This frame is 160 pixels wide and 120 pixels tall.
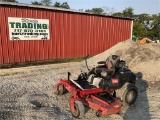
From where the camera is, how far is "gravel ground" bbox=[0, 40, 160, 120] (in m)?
5.26

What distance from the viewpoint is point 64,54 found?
44.3 ft

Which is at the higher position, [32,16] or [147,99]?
[32,16]

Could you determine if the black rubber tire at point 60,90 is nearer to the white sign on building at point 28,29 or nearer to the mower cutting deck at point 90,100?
the mower cutting deck at point 90,100

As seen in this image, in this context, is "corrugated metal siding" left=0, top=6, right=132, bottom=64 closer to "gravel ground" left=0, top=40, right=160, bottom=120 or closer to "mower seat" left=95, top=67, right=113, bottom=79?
"gravel ground" left=0, top=40, right=160, bottom=120

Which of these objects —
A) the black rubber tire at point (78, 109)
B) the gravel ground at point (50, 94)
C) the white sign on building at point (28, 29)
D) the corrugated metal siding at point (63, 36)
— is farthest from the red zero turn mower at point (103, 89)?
the white sign on building at point (28, 29)

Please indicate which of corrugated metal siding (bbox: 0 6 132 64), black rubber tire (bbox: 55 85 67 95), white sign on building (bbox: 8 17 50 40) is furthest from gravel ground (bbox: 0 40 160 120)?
white sign on building (bbox: 8 17 50 40)

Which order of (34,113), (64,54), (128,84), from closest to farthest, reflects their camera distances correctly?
(34,113)
(128,84)
(64,54)

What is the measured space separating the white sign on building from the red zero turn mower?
20.9ft

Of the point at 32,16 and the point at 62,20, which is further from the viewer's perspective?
the point at 62,20

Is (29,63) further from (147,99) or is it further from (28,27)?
(147,99)

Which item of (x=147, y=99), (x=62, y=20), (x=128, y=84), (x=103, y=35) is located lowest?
(x=147, y=99)

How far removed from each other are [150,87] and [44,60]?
699 centimetres

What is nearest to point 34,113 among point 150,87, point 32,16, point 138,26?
point 150,87

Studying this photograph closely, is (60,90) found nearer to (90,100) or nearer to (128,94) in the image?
(90,100)
